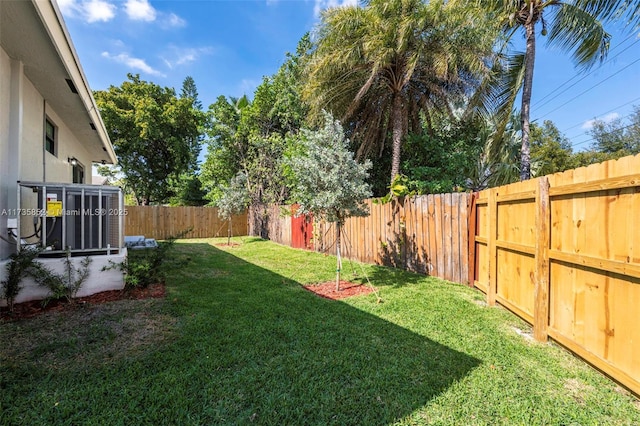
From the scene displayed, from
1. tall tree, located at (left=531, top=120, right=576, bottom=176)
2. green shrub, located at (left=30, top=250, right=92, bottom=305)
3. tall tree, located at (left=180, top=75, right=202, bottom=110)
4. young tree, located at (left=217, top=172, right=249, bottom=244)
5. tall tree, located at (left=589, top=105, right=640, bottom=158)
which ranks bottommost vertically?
green shrub, located at (left=30, top=250, right=92, bottom=305)

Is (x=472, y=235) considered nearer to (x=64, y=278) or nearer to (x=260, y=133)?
(x=64, y=278)

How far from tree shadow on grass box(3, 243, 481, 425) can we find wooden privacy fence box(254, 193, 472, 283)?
2.59 m

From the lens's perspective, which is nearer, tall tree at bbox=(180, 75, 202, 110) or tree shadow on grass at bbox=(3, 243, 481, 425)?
tree shadow on grass at bbox=(3, 243, 481, 425)

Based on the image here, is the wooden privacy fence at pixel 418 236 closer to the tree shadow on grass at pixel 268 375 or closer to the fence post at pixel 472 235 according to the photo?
the fence post at pixel 472 235

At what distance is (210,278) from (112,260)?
182 centimetres

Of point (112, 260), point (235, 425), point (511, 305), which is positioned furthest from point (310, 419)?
point (112, 260)

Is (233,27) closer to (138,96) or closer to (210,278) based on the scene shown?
(210,278)

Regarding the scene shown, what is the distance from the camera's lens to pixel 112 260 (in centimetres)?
435

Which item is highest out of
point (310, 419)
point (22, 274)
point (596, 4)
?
point (596, 4)

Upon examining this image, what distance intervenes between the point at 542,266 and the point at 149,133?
21.2 m

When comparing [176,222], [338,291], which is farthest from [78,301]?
[176,222]

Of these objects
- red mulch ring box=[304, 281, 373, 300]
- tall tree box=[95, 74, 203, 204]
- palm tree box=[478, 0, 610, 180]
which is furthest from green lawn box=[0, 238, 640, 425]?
tall tree box=[95, 74, 203, 204]

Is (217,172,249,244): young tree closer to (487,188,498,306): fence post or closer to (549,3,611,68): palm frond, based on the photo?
(487,188,498,306): fence post

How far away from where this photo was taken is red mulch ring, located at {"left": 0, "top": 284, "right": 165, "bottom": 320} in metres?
3.45
